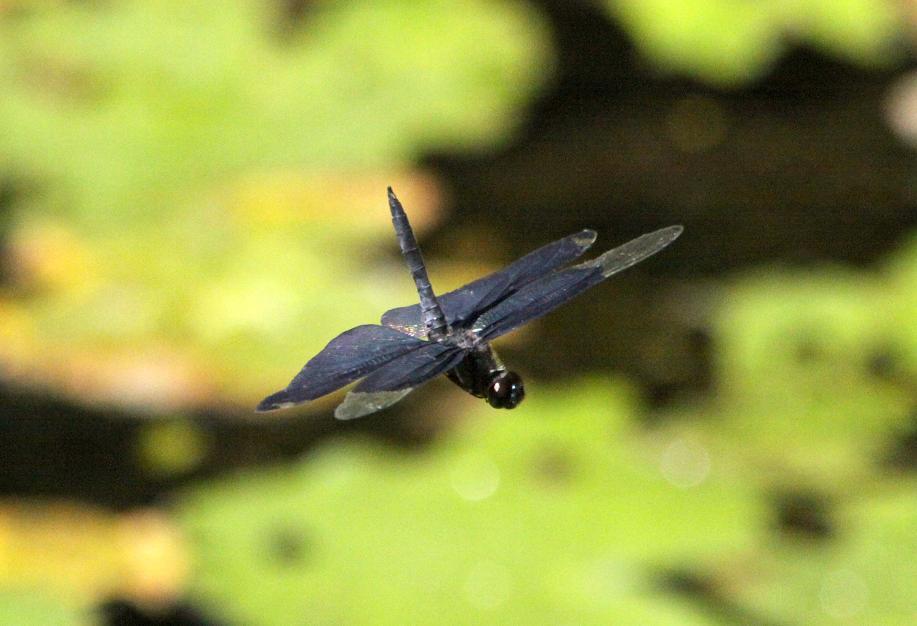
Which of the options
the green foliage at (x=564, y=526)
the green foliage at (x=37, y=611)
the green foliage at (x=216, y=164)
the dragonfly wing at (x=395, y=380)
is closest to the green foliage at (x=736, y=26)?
the green foliage at (x=216, y=164)

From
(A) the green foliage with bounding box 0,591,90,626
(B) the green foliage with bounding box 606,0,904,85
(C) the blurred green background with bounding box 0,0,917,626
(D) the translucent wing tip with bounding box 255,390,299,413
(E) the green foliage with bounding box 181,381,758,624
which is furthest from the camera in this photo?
(B) the green foliage with bounding box 606,0,904,85

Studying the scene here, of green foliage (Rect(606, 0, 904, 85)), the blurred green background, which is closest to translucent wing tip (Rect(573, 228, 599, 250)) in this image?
the blurred green background

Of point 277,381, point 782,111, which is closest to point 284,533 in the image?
point 277,381

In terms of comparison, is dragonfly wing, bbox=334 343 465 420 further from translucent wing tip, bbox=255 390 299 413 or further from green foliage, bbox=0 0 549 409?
green foliage, bbox=0 0 549 409

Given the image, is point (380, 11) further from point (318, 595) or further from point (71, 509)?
point (318, 595)

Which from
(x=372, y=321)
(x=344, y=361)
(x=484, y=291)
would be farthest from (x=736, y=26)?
(x=344, y=361)

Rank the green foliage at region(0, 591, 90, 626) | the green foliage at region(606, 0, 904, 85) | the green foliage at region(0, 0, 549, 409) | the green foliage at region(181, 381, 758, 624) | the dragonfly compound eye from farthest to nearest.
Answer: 1. the green foliage at region(606, 0, 904, 85)
2. the green foliage at region(0, 0, 549, 409)
3. the green foliage at region(181, 381, 758, 624)
4. the green foliage at region(0, 591, 90, 626)
5. the dragonfly compound eye

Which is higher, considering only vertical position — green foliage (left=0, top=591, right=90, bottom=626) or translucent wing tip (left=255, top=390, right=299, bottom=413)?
green foliage (left=0, top=591, right=90, bottom=626)
